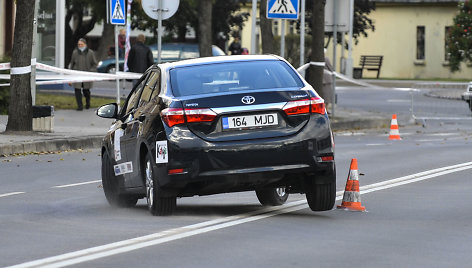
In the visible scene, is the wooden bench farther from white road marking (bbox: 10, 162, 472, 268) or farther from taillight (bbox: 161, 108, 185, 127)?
taillight (bbox: 161, 108, 185, 127)

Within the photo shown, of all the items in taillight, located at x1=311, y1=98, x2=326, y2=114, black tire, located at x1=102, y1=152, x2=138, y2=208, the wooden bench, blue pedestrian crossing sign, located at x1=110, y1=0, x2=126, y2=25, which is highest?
blue pedestrian crossing sign, located at x1=110, y1=0, x2=126, y2=25

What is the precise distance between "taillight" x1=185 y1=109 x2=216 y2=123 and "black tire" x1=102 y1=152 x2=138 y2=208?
2.25 metres

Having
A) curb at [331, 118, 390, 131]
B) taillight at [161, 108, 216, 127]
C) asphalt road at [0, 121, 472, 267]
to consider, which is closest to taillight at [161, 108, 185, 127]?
taillight at [161, 108, 216, 127]

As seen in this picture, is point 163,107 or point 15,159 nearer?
point 163,107

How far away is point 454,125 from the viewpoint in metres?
31.4

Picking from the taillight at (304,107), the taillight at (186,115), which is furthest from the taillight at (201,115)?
the taillight at (304,107)

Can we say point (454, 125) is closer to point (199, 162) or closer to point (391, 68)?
point (199, 162)

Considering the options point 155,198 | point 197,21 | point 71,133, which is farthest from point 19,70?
point 197,21

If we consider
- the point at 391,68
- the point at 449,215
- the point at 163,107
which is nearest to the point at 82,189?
the point at 163,107

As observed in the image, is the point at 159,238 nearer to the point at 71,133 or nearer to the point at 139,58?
the point at 71,133

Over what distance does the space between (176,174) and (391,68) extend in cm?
6334

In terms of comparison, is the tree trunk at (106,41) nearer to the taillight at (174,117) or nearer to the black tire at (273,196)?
the black tire at (273,196)

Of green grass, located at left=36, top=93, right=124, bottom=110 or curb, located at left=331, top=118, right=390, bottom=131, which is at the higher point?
green grass, located at left=36, top=93, right=124, bottom=110

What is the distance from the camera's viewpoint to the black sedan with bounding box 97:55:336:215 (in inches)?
431
